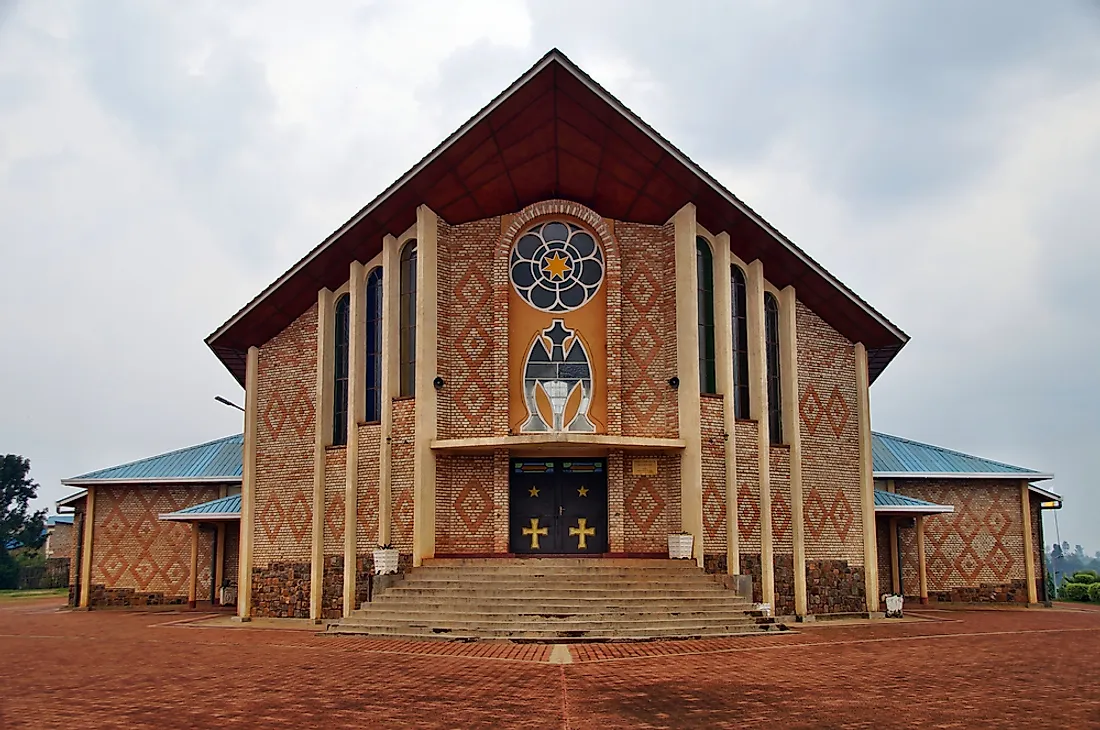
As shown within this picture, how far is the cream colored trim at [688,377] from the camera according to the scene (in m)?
18.3

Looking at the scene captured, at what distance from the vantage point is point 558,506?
63.2ft

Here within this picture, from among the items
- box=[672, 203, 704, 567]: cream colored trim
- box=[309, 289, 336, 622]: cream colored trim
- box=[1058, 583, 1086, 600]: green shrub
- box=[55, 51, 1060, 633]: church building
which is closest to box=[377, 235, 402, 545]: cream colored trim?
box=[55, 51, 1060, 633]: church building

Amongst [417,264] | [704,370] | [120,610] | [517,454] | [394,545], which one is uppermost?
[417,264]

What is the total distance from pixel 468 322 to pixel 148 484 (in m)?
13.1

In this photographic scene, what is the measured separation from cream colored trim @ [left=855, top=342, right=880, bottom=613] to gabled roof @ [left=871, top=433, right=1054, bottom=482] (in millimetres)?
5084

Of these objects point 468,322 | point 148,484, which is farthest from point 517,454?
point 148,484

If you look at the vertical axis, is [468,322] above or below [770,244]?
below

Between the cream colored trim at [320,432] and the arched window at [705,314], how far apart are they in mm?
7909

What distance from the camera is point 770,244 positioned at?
19.5 metres

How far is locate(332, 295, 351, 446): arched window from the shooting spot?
20.3 meters

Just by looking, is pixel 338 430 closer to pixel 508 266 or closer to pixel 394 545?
pixel 394 545

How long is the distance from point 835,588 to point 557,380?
7.23 meters

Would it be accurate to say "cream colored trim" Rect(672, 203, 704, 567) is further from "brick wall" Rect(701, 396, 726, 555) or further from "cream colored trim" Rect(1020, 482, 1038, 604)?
"cream colored trim" Rect(1020, 482, 1038, 604)

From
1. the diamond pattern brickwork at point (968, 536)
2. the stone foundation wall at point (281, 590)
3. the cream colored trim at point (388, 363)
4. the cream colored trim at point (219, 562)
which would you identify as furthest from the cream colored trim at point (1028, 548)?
the cream colored trim at point (219, 562)
